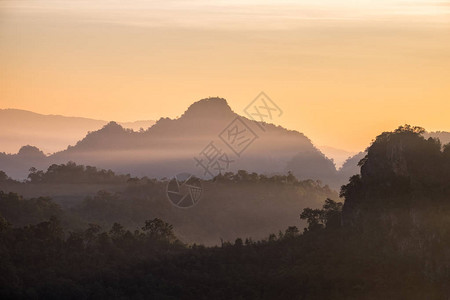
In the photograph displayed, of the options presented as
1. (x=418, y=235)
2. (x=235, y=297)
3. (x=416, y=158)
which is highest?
(x=416, y=158)

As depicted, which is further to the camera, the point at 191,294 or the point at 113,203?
the point at 113,203

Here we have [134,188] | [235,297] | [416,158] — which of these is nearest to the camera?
[235,297]

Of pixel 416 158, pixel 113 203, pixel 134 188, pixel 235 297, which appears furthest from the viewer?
pixel 134 188

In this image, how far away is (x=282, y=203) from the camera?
194875mm

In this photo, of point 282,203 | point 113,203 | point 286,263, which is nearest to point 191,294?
point 286,263

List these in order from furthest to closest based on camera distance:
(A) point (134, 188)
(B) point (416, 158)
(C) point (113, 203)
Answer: (A) point (134, 188) < (C) point (113, 203) < (B) point (416, 158)

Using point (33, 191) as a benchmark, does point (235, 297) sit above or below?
below

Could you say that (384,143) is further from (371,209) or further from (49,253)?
(49,253)

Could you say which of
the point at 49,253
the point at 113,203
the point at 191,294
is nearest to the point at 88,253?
the point at 49,253

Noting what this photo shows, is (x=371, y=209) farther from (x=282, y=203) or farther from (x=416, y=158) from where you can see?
(x=282, y=203)

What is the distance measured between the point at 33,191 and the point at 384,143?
349ft

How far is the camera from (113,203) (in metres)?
177

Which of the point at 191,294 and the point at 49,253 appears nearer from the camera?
the point at 191,294

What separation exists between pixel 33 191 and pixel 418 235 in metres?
113
